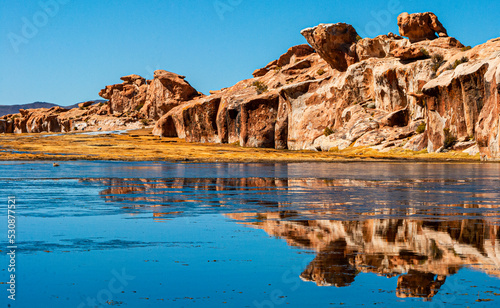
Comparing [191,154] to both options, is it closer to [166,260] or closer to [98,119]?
[166,260]

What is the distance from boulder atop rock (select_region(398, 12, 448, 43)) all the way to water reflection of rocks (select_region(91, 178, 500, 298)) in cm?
6167

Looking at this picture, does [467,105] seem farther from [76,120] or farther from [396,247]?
[76,120]

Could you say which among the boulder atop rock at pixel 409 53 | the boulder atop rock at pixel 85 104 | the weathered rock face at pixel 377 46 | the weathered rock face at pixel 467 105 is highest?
the boulder atop rock at pixel 85 104

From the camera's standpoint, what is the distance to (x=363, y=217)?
16922 millimetres

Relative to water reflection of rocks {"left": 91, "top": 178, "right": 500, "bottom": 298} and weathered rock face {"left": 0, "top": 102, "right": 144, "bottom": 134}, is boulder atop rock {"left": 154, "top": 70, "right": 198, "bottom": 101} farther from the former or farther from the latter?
water reflection of rocks {"left": 91, "top": 178, "right": 500, "bottom": 298}

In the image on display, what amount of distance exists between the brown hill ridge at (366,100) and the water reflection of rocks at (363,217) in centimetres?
3308

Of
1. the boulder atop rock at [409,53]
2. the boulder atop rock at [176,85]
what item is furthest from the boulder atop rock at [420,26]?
the boulder atop rock at [176,85]

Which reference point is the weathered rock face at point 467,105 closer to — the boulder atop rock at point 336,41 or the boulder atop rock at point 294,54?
the boulder atop rock at point 336,41

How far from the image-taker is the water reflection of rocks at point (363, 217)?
10219 millimetres

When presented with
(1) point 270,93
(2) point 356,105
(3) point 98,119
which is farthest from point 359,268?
(3) point 98,119

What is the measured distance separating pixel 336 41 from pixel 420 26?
478 inches

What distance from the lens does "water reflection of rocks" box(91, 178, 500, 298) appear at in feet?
33.5

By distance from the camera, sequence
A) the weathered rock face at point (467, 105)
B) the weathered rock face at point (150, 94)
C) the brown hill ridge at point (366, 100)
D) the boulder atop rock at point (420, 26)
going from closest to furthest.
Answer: the weathered rock face at point (467, 105), the brown hill ridge at point (366, 100), the boulder atop rock at point (420, 26), the weathered rock face at point (150, 94)

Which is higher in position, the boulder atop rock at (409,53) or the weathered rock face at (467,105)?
the boulder atop rock at (409,53)
